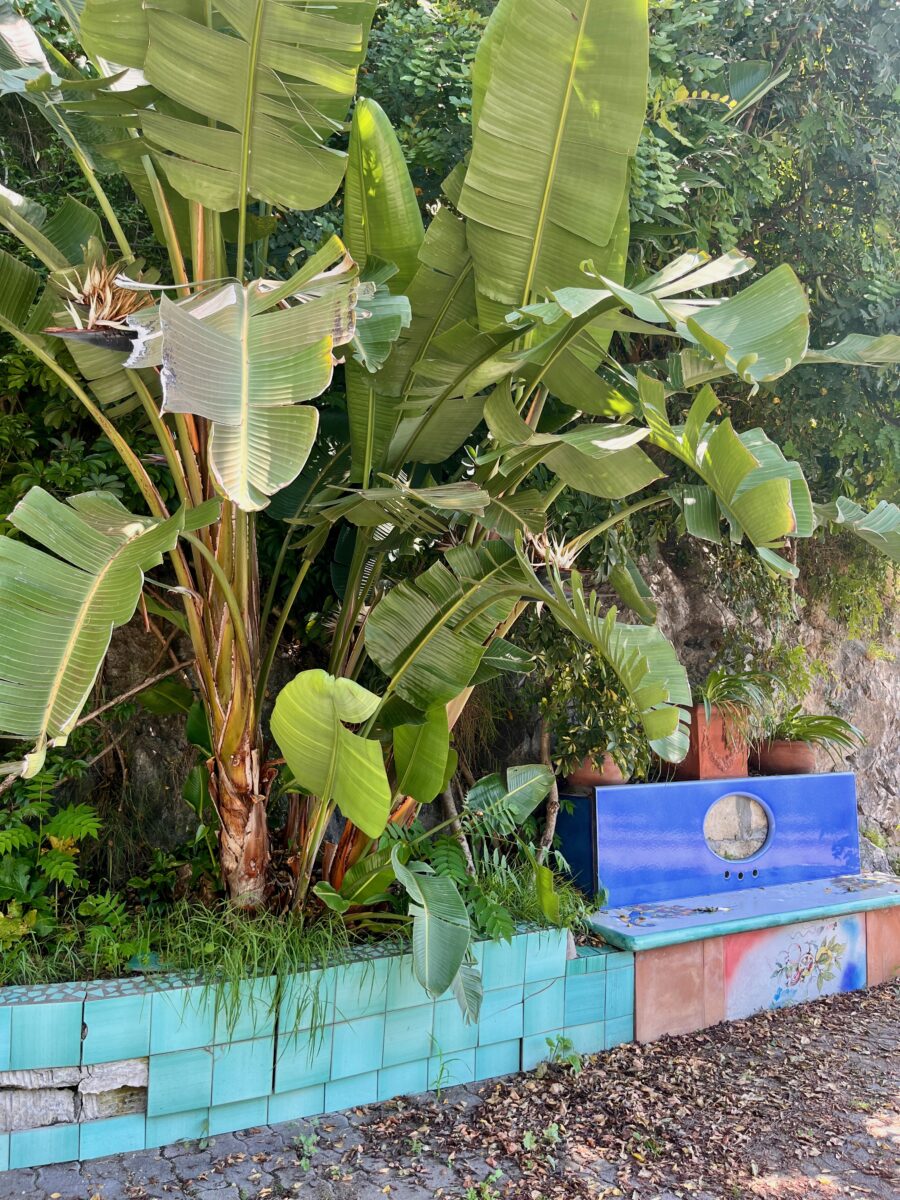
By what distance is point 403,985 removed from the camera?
2.98 metres

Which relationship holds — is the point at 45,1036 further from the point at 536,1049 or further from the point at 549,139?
the point at 549,139

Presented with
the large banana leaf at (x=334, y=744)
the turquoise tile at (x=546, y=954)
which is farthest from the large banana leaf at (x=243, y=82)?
the turquoise tile at (x=546, y=954)

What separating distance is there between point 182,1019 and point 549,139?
9.23 feet

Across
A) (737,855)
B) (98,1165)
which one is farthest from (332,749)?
(737,855)

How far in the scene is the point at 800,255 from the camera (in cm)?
482

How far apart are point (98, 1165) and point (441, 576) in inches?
79.2

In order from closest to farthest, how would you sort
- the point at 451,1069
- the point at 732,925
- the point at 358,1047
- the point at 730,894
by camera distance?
the point at 358,1047 → the point at 451,1069 → the point at 732,925 → the point at 730,894

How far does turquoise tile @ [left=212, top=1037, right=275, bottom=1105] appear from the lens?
2648 millimetres

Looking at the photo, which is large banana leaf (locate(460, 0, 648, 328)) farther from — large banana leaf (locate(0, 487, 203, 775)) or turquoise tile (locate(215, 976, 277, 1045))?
turquoise tile (locate(215, 976, 277, 1045))

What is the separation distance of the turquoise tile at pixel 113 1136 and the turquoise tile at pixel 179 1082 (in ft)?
0.18

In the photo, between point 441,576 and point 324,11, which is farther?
point 441,576

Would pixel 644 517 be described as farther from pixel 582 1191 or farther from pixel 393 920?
pixel 582 1191

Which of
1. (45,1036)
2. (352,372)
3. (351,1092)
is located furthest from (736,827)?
(45,1036)

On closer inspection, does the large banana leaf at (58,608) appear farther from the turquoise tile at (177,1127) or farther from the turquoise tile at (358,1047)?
the turquoise tile at (358,1047)
